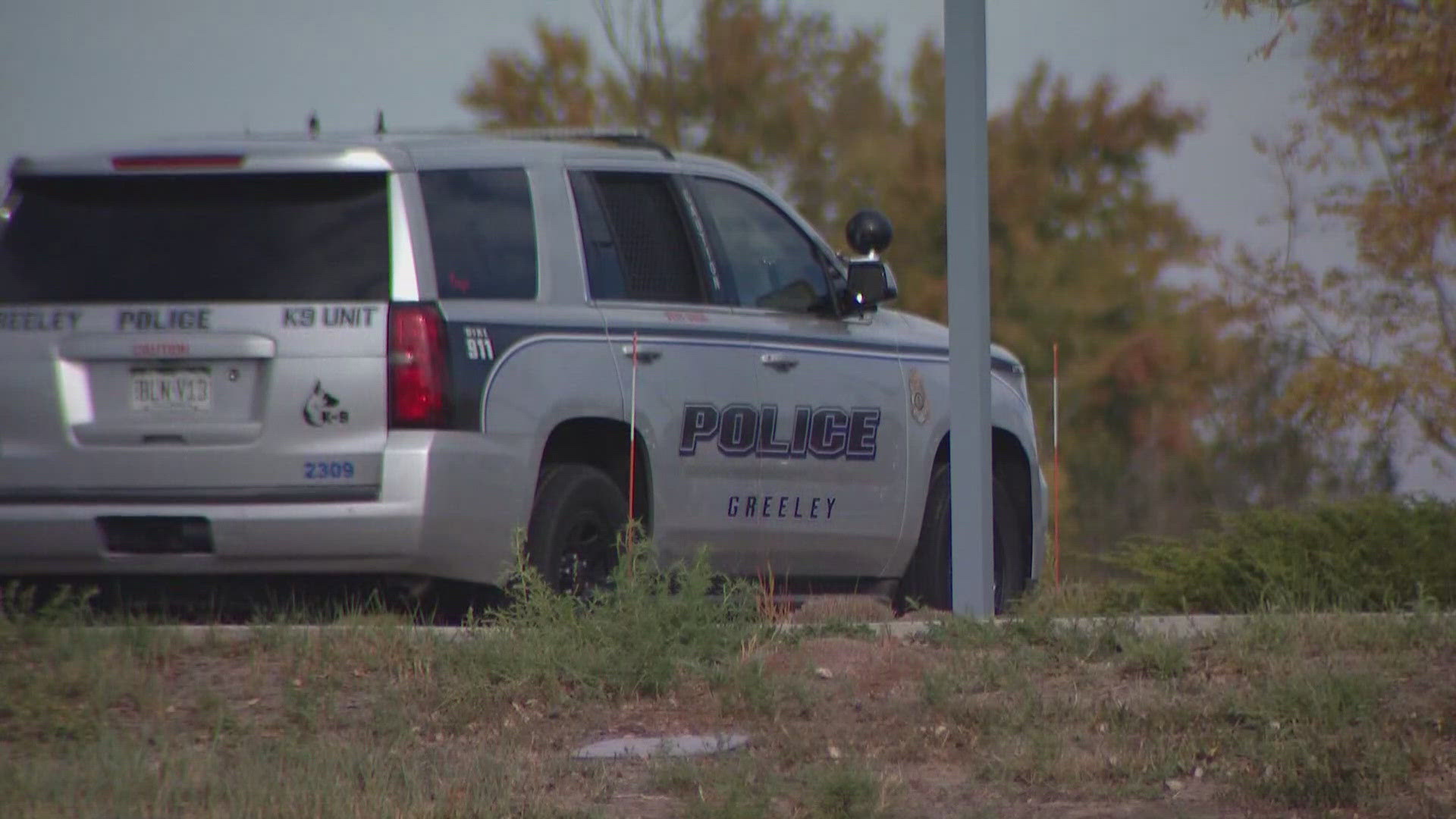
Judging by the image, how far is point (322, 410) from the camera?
23.8ft

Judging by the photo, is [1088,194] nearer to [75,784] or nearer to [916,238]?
[916,238]

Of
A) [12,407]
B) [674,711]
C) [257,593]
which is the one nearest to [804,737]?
[674,711]

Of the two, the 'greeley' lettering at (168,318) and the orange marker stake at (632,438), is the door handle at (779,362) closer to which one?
the orange marker stake at (632,438)

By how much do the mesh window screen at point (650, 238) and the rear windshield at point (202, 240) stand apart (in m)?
1.16

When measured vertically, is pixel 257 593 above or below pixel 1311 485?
above

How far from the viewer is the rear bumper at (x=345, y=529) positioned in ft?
23.7

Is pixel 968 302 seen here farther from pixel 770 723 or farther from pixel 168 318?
pixel 168 318

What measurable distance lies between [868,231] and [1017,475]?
1436 mm

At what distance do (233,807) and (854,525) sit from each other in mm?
4498

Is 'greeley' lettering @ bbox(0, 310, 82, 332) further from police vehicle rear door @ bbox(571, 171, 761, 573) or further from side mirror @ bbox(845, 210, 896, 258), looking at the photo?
side mirror @ bbox(845, 210, 896, 258)

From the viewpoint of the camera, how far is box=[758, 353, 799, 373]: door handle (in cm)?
870

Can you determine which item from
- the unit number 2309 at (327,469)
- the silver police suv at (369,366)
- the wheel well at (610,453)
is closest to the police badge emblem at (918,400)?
the silver police suv at (369,366)

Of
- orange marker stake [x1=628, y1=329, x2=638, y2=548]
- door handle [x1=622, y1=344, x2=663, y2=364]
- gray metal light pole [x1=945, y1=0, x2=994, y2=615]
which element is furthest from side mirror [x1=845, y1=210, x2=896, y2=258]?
gray metal light pole [x1=945, y1=0, x2=994, y2=615]

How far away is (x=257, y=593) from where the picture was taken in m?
7.73
